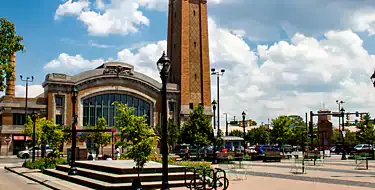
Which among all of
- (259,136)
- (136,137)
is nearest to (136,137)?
(136,137)

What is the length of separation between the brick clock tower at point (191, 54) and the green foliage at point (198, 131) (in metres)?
20.8

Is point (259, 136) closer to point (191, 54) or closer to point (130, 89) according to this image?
point (191, 54)

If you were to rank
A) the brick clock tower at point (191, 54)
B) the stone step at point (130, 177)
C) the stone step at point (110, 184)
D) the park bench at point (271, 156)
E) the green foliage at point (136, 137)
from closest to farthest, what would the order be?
the green foliage at point (136, 137), the stone step at point (110, 184), the stone step at point (130, 177), the park bench at point (271, 156), the brick clock tower at point (191, 54)

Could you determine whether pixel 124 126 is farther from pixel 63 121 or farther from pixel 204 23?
pixel 204 23

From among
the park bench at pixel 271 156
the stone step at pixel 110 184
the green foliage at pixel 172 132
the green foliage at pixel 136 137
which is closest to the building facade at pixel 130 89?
the green foliage at pixel 172 132

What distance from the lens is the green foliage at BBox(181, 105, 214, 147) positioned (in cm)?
4556

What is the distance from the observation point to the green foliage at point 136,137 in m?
14.2

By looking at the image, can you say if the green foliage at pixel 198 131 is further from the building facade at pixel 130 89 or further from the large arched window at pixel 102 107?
the large arched window at pixel 102 107

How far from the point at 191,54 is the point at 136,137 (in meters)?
56.3

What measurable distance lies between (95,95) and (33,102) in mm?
8944

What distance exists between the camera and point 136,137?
14391 millimetres

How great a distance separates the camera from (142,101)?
6575 cm

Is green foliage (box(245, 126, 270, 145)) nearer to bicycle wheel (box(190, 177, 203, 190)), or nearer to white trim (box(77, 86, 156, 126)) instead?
white trim (box(77, 86, 156, 126))

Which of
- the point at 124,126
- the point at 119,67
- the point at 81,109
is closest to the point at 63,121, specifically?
the point at 81,109
